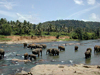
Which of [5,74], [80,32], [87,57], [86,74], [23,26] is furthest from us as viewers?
[80,32]

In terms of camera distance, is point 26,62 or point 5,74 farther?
point 26,62

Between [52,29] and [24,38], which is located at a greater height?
[52,29]

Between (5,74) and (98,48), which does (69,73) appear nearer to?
(5,74)

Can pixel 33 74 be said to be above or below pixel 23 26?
below

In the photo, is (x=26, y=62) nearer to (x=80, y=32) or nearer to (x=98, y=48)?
(x=98, y=48)

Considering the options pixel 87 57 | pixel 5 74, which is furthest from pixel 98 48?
pixel 5 74

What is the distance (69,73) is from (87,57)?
12.7 metres

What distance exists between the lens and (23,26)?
9519cm

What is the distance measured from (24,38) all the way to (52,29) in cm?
4594

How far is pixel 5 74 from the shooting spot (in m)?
15.5

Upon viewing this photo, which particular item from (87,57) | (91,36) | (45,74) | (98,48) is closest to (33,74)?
(45,74)

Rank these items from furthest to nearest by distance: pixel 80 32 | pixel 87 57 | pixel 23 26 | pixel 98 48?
pixel 80 32 → pixel 23 26 → pixel 98 48 → pixel 87 57

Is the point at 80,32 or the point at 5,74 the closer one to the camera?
the point at 5,74

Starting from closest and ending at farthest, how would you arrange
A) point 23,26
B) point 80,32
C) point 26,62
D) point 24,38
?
point 26,62, point 24,38, point 23,26, point 80,32
